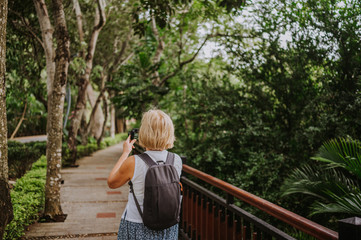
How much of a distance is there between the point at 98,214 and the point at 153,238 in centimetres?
436

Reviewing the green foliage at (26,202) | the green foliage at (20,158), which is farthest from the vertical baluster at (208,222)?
the green foliage at (20,158)

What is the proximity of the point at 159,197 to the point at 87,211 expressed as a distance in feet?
16.0

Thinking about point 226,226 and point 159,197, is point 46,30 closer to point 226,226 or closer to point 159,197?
point 226,226

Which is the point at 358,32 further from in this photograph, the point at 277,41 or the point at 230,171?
the point at 230,171

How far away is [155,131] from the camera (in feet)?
6.81

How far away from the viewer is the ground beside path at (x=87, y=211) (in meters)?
4.91

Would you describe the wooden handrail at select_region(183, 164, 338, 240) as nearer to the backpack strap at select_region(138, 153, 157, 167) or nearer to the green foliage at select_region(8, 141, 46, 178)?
the backpack strap at select_region(138, 153, 157, 167)

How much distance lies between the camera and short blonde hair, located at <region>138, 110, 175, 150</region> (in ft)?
6.78

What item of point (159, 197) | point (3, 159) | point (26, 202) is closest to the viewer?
point (159, 197)

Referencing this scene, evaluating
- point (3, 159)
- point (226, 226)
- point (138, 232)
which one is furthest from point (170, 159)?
point (3, 159)

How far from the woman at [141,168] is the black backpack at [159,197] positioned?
7cm

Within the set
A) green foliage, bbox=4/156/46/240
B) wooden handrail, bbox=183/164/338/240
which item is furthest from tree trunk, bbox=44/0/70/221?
wooden handrail, bbox=183/164/338/240

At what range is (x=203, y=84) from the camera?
9031 millimetres

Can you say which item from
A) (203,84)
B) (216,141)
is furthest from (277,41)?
(216,141)
